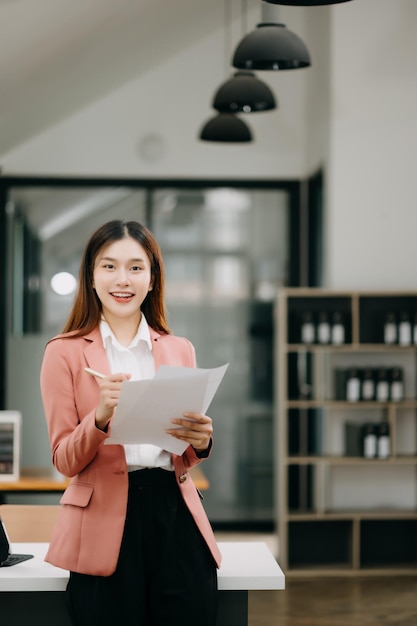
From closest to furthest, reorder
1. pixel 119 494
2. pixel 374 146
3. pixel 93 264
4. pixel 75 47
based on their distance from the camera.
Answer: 1. pixel 119 494
2. pixel 93 264
3. pixel 75 47
4. pixel 374 146

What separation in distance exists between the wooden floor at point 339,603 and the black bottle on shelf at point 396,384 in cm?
112

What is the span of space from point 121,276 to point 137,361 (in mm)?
203

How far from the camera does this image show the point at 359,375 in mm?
6609

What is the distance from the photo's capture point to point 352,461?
259 inches

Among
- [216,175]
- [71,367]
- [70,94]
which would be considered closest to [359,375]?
[216,175]

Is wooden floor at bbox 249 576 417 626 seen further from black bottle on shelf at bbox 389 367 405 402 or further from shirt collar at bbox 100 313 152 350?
shirt collar at bbox 100 313 152 350

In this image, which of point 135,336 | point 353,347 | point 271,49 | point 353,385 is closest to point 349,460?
point 353,385

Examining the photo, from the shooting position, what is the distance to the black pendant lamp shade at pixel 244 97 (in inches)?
215

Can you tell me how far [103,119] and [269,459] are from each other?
2926 mm

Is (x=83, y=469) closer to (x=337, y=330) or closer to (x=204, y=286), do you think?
(x=337, y=330)

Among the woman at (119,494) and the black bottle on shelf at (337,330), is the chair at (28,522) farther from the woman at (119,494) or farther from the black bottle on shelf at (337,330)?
the black bottle on shelf at (337,330)

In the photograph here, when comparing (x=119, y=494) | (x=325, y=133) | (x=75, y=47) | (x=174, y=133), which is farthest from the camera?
(x=174, y=133)

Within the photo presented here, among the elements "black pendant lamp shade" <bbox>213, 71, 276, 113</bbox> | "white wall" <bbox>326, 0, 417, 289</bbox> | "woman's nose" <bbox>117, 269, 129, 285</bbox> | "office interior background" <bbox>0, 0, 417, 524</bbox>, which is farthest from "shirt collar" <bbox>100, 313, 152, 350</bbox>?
"office interior background" <bbox>0, 0, 417, 524</bbox>

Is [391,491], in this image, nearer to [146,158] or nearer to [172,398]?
[146,158]
